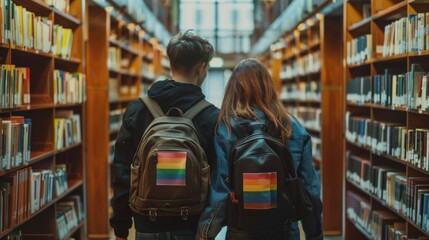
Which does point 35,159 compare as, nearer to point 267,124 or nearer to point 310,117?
point 267,124

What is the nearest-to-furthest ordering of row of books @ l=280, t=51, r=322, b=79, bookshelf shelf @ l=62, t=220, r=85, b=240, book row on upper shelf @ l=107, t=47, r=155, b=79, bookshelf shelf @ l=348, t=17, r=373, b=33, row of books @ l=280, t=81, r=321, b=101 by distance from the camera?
bookshelf shelf @ l=62, t=220, r=85, b=240 → bookshelf shelf @ l=348, t=17, r=373, b=33 → book row on upper shelf @ l=107, t=47, r=155, b=79 → row of books @ l=280, t=51, r=322, b=79 → row of books @ l=280, t=81, r=321, b=101

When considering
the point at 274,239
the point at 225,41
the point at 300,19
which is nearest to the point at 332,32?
the point at 300,19

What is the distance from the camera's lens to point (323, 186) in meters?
6.23

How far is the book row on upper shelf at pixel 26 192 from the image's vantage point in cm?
329

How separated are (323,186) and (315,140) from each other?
1.62 metres

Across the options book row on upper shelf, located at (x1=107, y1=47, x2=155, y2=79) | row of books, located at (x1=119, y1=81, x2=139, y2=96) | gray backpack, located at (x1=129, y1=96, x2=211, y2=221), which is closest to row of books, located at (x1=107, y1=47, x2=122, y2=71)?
book row on upper shelf, located at (x1=107, y1=47, x2=155, y2=79)

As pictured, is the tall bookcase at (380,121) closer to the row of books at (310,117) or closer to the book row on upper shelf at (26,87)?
the row of books at (310,117)

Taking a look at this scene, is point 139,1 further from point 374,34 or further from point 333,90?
point 374,34

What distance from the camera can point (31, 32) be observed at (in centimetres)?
381

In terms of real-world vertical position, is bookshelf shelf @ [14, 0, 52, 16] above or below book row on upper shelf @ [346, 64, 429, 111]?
above

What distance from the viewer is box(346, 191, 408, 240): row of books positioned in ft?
14.0

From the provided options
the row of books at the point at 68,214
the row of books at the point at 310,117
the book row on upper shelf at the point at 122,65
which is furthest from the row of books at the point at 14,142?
the row of books at the point at 310,117

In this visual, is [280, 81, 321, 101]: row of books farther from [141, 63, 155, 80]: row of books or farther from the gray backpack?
the gray backpack

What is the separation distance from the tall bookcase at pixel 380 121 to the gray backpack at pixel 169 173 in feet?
6.20
